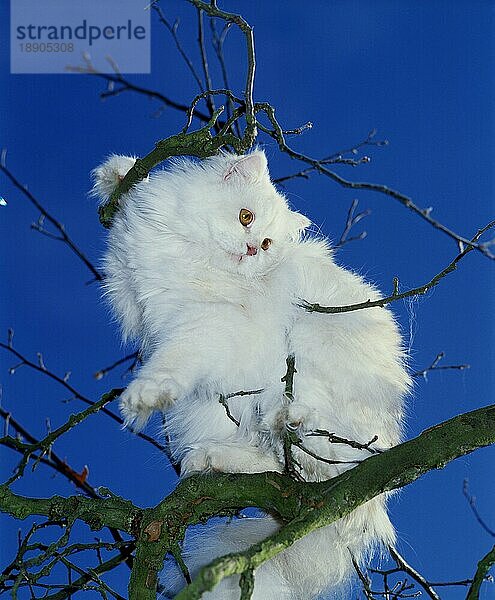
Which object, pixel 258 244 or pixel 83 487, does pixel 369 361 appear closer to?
pixel 258 244

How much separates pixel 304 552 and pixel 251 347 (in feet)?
1.78

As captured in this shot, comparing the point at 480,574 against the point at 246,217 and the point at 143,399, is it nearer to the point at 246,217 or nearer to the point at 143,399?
the point at 143,399

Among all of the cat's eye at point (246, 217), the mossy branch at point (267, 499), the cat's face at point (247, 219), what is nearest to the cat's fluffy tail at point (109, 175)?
the cat's face at point (247, 219)

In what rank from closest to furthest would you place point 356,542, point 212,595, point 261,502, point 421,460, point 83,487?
point 421,460 < point 261,502 < point 212,595 < point 356,542 < point 83,487

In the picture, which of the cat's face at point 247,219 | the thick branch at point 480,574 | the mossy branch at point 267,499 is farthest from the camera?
the cat's face at point 247,219

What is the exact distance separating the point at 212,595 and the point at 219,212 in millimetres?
1050

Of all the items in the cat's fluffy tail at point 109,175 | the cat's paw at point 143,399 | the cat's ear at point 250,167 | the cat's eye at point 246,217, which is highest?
the cat's fluffy tail at point 109,175

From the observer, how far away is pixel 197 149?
189cm

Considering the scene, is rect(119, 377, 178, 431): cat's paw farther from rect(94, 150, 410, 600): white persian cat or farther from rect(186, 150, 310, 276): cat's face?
rect(186, 150, 310, 276): cat's face

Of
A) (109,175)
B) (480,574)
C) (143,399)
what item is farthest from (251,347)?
(480,574)

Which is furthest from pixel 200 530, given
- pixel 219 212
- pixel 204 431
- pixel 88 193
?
pixel 88 193

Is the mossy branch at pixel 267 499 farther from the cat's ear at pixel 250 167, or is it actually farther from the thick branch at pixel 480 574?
the cat's ear at pixel 250 167

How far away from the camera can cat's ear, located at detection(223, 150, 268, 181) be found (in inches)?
90.7

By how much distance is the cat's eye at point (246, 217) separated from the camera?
2.23 m
